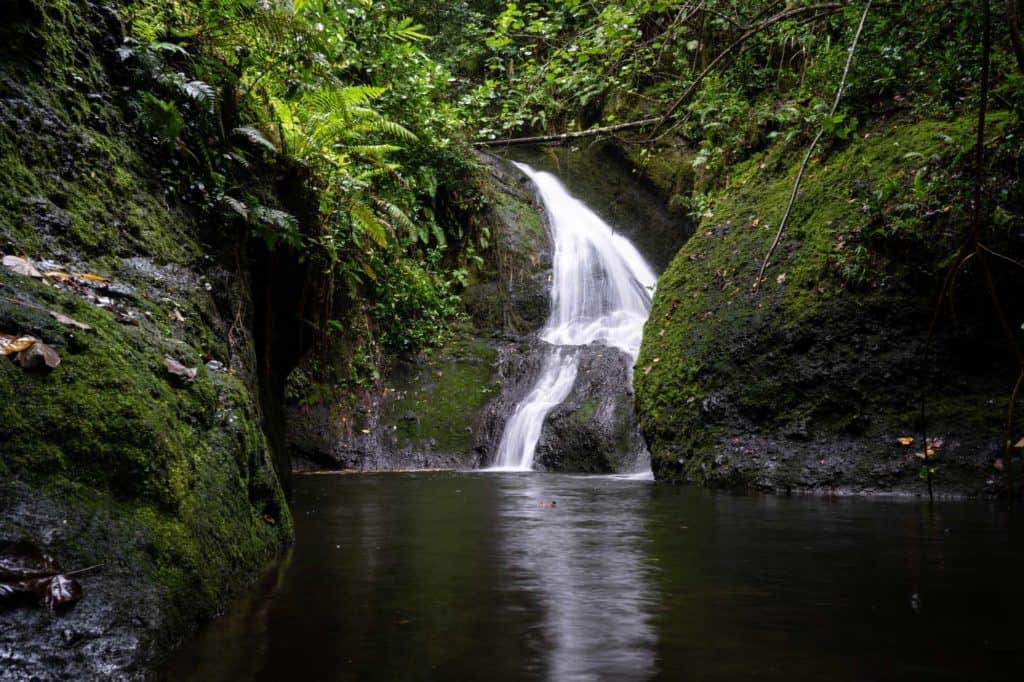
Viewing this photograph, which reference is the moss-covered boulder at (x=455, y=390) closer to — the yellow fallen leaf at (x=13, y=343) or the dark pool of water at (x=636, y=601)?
the dark pool of water at (x=636, y=601)

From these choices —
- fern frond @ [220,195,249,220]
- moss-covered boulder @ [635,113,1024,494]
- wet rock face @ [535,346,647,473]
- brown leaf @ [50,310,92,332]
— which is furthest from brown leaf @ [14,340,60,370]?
wet rock face @ [535,346,647,473]

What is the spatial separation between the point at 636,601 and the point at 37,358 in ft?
7.54

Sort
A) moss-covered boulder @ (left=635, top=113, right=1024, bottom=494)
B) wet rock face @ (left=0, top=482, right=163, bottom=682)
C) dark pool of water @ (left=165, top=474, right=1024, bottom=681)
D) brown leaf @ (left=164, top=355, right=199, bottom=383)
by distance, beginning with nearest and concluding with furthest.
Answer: wet rock face @ (left=0, top=482, right=163, bottom=682)
dark pool of water @ (left=165, top=474, right=1024, bottom=681)
brown leaf @ (left=164, top=355, right=199, bottom=383)
moss-covered boulder @ (left=635, top=113, right=1024, bottom=494)

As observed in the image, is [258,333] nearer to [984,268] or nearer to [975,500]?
[984,268]

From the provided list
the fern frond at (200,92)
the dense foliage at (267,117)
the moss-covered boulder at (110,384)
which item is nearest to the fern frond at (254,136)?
the dense foliage at (267,117)

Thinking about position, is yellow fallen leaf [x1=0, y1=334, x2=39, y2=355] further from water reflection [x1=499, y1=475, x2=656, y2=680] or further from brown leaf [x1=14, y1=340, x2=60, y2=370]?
water reflection [x1=499, y1=475, x2=656, y2=680]

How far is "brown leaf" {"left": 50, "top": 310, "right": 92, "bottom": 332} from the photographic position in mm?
→ 2635

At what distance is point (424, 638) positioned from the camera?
2543 mm

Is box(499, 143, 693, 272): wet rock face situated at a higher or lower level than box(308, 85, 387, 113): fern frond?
higher

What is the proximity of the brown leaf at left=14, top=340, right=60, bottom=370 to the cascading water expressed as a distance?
8.36 m

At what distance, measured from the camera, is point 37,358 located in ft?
7.80

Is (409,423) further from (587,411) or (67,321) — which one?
(67,321)

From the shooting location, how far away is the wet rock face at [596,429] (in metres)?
10.1

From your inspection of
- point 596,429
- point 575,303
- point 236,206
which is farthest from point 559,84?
point 575,303
